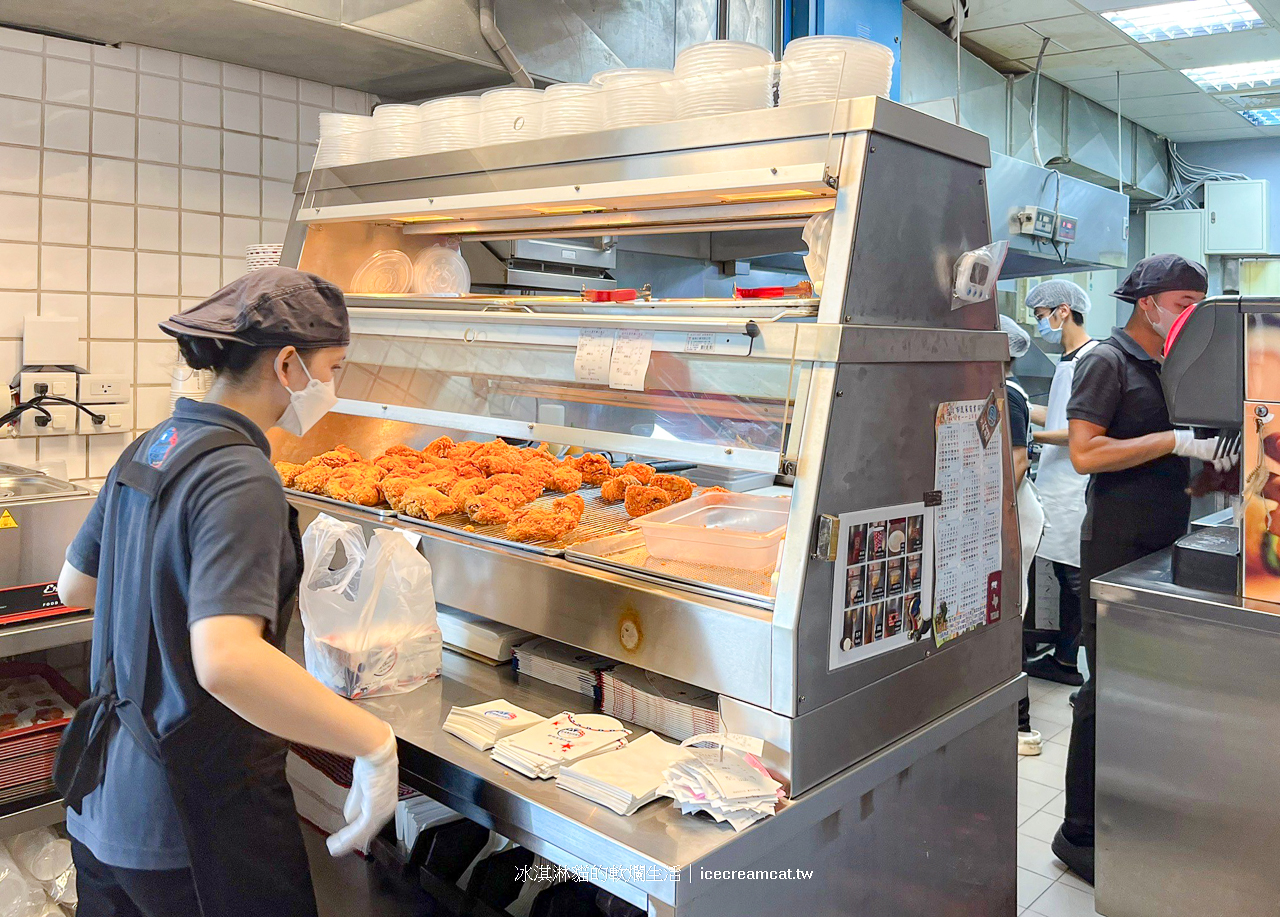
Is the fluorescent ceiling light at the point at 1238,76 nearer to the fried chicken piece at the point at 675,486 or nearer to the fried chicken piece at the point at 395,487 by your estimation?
the fried chicken piece at the point at 675,486

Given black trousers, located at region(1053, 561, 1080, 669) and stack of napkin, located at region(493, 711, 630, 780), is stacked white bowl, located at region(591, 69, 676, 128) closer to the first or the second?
stack of napkin, located at region(493, 711, 630, 780)

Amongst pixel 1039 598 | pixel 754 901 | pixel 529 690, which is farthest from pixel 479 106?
pixel 1039 598

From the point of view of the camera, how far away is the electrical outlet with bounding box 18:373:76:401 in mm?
2717

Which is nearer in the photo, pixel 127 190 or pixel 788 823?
pixel 788 823

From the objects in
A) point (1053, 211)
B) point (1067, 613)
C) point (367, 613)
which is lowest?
point (1067, 613)

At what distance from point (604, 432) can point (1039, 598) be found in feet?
12.0

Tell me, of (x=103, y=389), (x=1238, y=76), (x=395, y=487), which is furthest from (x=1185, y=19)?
(x=103, y=389)

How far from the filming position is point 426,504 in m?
2.16

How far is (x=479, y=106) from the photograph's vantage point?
242cm

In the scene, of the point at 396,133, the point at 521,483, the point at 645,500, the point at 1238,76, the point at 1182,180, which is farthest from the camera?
the point at 1182,180

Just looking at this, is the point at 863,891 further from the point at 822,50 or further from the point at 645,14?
the point at 645,14

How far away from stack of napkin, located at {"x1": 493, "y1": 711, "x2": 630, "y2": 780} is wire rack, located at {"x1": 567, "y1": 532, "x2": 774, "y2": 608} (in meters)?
0.27

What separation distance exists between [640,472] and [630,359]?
681 mm

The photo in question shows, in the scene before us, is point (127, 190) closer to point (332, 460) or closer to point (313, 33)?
point (313, 33)
